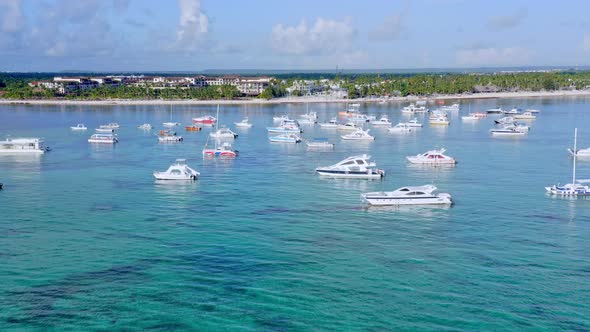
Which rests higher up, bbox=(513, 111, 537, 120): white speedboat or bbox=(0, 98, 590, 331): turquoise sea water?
bbox=(513, 111, 537, 120): white speedboat

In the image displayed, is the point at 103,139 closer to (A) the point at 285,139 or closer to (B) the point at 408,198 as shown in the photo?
(A) the point at 285,139

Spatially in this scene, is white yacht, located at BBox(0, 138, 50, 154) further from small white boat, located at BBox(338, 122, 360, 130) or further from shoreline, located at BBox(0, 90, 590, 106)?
shoreline, located at BBox(0, 90, 590, 106)

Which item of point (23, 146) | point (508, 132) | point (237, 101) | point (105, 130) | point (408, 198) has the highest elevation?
point (237, 101)

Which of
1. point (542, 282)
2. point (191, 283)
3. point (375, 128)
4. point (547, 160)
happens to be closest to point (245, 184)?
point (191, 283)

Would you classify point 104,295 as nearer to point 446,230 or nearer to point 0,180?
point 446,230

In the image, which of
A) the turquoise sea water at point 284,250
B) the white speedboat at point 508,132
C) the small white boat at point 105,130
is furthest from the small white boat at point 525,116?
the small white boat at point 105,130

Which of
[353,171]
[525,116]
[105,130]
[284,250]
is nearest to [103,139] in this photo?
[105,130]

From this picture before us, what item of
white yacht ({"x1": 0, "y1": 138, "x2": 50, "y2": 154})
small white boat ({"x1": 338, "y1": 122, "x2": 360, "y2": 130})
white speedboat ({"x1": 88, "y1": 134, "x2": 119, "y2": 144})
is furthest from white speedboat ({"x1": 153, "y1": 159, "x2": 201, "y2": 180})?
small white boat ({"x1": 338, "y1": 122, "x2": 360, "y2": 130})

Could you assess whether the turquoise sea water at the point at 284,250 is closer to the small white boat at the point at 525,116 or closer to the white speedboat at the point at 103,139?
the white speedboat at the point at 103,139
